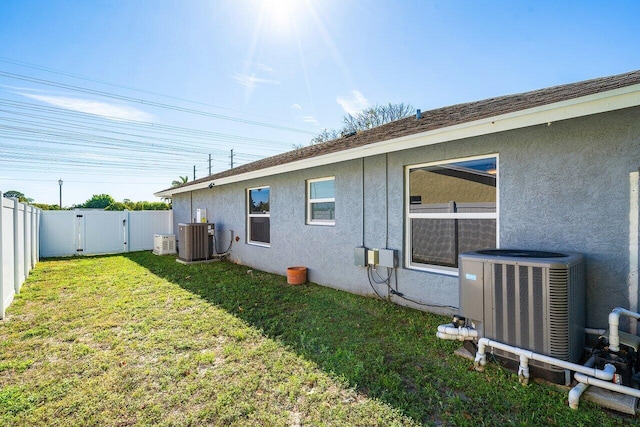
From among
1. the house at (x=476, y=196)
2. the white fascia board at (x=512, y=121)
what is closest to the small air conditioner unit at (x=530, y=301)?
the house at (x=476, y=196)

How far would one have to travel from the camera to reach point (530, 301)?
9.07ft

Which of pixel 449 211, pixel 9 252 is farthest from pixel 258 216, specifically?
pixel 449 211

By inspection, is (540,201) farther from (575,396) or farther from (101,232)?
(101,232)

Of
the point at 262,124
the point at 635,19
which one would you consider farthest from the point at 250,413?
the point at 262,124

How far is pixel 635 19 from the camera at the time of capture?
535 cm

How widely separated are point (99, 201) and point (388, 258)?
52.7 metres

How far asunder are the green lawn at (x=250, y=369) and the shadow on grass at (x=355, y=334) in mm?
18

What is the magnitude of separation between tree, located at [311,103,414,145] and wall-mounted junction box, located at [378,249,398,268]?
17.8 meters

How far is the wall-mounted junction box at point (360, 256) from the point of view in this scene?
5.50 meters

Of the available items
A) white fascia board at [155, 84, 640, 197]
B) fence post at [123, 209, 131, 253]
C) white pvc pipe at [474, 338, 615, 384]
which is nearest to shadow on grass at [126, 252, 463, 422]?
white pvc pipe at [474, 338, 615, 384]

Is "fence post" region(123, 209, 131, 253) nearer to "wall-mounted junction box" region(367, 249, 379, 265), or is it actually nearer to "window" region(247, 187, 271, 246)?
"window" region(247, 187, 271, 246)

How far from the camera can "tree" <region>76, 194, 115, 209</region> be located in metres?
44.5

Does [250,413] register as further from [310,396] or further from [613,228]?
[613,228]

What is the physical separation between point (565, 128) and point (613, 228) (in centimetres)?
117
